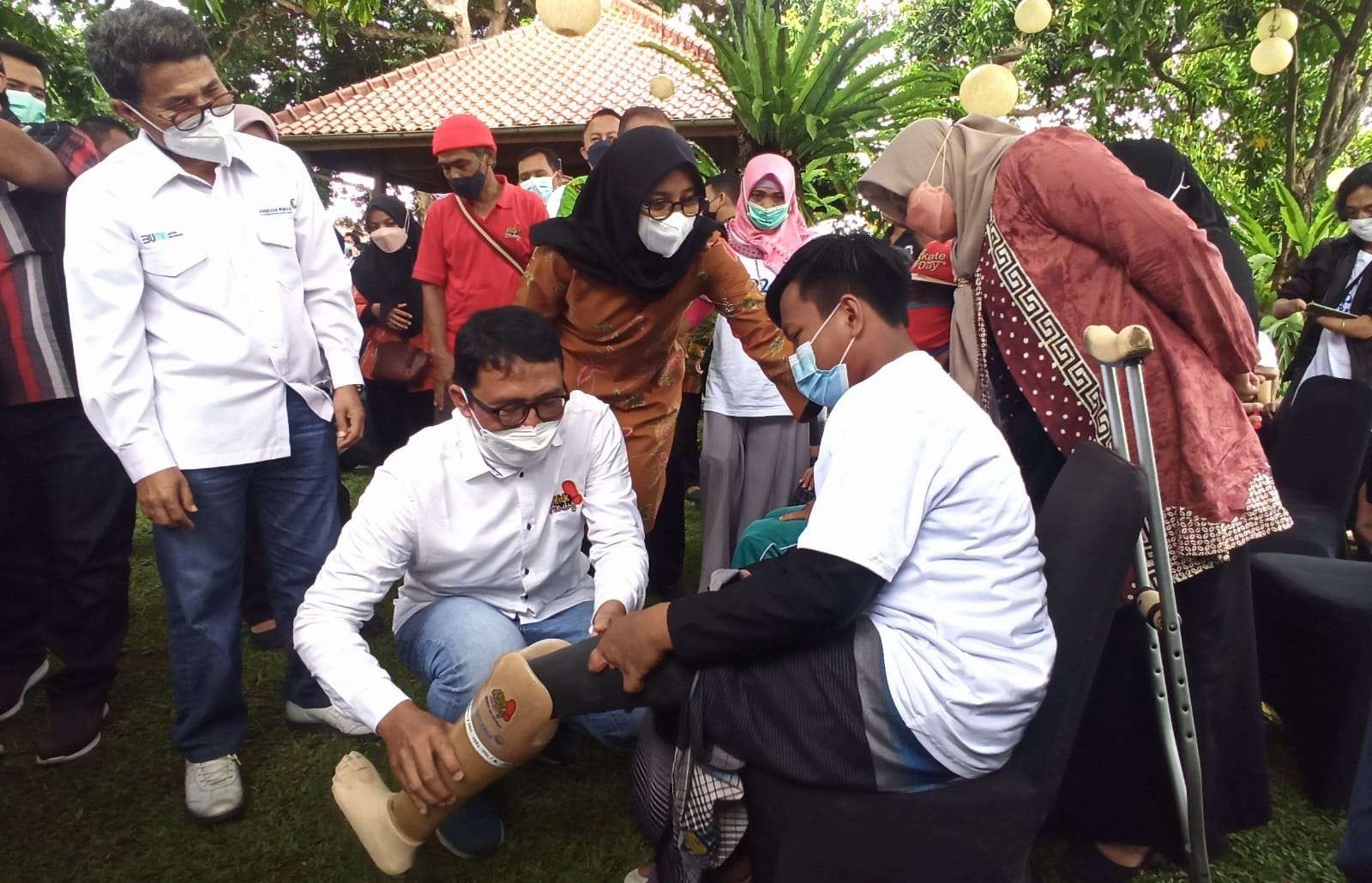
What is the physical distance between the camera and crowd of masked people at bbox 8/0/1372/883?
1278 millimetres

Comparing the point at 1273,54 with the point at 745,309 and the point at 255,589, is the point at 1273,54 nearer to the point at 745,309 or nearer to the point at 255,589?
the point at 745,309

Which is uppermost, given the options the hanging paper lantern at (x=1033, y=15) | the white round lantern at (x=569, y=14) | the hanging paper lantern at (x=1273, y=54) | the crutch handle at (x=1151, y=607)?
the hanging paper lantern at (x=1033, y=15)

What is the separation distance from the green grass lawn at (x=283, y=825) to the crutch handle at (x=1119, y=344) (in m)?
1.18

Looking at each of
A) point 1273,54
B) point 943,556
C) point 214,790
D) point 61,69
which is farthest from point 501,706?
point 61,69

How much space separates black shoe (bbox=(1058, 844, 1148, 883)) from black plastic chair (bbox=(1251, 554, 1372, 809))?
663mm

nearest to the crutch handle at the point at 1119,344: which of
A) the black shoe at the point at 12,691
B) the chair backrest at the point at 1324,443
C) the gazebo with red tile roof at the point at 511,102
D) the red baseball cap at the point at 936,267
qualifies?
the red baseball cap at the point at 936,267

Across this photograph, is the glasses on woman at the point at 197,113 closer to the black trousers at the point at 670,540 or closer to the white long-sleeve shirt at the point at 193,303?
the white long-sleeve shirt at the point at 193,303

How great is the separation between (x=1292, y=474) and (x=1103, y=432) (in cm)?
174

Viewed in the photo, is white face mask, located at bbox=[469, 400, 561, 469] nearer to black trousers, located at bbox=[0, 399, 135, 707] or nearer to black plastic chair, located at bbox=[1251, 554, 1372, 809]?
black trousers, located at bbox=[0, 399, 135, 707]

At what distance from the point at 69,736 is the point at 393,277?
2847 millimetres

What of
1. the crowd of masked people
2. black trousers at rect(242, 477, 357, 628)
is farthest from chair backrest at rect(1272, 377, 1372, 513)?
black trousers at rect(242, 477, 357, 628)

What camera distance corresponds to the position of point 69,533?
227cm

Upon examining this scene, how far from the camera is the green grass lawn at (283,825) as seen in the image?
6.17ft

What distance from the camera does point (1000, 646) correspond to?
125cm
